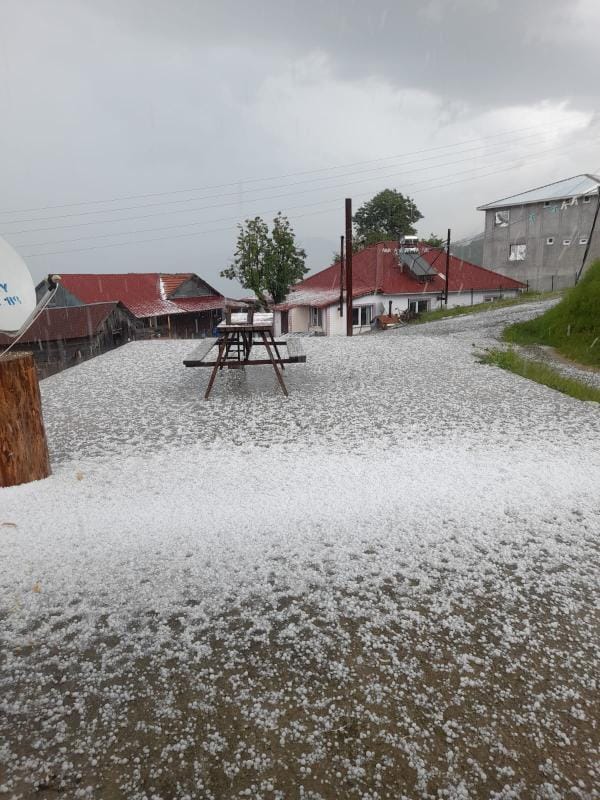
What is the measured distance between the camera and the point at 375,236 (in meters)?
44.1

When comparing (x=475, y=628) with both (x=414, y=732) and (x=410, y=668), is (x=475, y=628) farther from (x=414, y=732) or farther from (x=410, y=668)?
(x=414, y=732)

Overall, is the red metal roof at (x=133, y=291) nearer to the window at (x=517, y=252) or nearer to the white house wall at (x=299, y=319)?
the white house wall at (x=299, y=319)

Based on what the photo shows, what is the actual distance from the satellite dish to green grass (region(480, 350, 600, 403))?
6.05 meters

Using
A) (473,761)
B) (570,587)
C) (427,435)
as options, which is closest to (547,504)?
(570,587)

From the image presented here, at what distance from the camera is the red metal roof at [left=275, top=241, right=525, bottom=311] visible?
27.9 meters

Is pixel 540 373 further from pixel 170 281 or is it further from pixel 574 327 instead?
pixel 170 281

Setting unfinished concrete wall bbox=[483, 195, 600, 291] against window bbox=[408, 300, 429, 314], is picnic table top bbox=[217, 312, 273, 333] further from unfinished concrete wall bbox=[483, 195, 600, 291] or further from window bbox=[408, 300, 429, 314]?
unfinished concrete wall bbox=[483, 195, 600, 291]

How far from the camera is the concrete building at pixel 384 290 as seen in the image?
87.9 ft

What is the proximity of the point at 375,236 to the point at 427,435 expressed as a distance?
42.7m

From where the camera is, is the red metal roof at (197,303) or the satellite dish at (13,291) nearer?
the satellite dish at (13,291)

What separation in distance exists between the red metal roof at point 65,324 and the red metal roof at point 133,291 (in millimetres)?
14678

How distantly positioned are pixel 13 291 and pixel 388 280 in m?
26.6

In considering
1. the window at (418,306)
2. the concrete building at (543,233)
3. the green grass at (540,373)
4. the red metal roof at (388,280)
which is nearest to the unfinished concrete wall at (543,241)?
the concrete building at (543,233)

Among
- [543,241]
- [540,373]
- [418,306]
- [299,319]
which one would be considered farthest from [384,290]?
[540,373]
